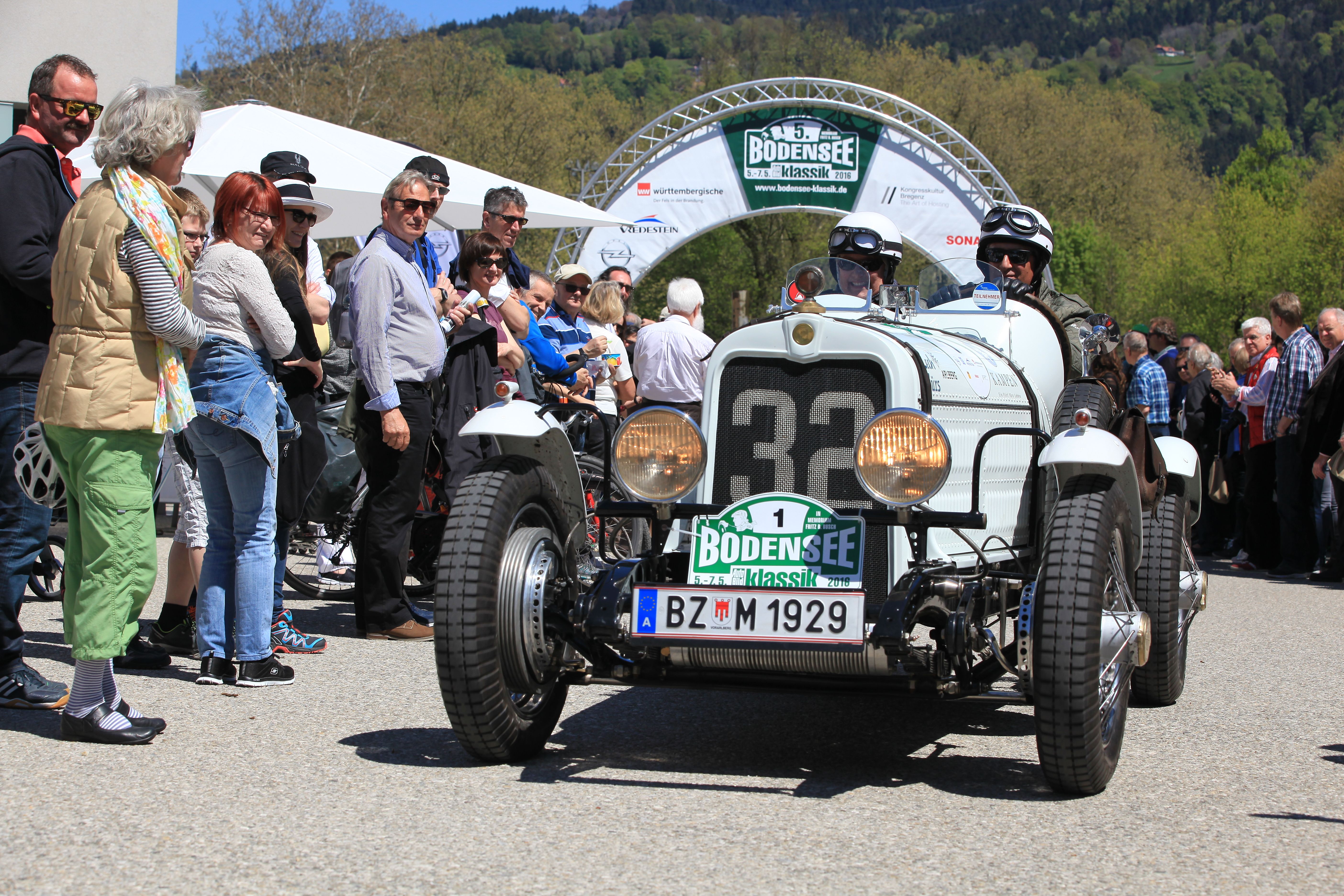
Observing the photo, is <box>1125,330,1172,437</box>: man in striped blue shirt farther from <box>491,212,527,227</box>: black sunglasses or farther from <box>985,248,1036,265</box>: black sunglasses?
<box>491,212,527,227</box>: black sunglasses

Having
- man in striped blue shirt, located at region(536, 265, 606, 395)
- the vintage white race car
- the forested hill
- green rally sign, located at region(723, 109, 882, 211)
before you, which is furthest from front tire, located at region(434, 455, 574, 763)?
the forested hill

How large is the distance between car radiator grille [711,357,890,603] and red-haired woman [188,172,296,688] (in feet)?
5.74

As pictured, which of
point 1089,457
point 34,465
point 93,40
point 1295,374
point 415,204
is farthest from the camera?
point 93,40

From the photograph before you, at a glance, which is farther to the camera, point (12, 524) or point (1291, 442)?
point (1291, 442)

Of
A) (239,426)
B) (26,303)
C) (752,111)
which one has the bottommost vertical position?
(239,426)

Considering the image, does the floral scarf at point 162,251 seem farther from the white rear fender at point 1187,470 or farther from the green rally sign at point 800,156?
the green rally sign at point 800,156

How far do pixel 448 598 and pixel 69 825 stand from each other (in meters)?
1.12

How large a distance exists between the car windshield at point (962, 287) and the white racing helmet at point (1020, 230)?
495 millimetres

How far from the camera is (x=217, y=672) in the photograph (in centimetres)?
506

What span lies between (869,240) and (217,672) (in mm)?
3381

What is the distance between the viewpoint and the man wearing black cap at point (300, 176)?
6.17 meters

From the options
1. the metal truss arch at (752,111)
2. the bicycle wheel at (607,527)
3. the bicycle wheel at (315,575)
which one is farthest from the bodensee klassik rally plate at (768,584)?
the metal truss arch at (752,111)

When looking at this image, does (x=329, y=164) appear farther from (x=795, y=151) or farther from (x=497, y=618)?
(x=795, y=151)

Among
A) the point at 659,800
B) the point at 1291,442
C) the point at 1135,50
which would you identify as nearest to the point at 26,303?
the point at 659,800
